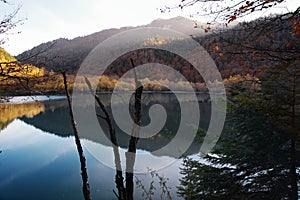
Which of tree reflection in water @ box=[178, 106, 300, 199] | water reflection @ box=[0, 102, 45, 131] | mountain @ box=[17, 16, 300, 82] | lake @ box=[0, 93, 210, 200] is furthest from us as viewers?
water reflection @ box=[0, 102, 45, 131]

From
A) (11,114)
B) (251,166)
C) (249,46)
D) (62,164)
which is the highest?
(11,114)

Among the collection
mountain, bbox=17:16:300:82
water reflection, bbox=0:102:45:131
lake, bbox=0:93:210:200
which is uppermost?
water reflection, bbox=0:102:45:131

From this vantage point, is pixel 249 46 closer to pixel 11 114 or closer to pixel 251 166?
pixel 251 166

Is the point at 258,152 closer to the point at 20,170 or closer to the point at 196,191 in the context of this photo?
the point at 196,191

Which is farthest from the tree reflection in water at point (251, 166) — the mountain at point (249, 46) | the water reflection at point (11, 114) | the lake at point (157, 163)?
the water reflection at point (11, 114)

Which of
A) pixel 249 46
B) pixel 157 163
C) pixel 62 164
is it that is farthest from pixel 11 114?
pixel 249 46

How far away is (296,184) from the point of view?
3574 mm

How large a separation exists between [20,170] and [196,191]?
23.6 feet

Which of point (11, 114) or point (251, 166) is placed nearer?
point (251, 166)

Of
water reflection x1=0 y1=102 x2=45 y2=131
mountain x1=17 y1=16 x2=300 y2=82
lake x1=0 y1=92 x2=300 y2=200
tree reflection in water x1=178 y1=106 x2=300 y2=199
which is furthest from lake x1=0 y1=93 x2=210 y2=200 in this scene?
tree reflection in water x1=178 y1=106 x2=300 y2=199

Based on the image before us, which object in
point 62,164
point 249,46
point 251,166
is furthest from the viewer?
point 62,164

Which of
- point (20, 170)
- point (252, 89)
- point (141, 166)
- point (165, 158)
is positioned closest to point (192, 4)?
point (252, 89)

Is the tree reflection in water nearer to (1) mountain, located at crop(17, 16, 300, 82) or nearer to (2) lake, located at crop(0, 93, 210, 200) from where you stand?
(1) mountain, located at crop(17, 16, 300, 82)

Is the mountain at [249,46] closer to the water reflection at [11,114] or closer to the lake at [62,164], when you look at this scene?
the lake at [62,164]
